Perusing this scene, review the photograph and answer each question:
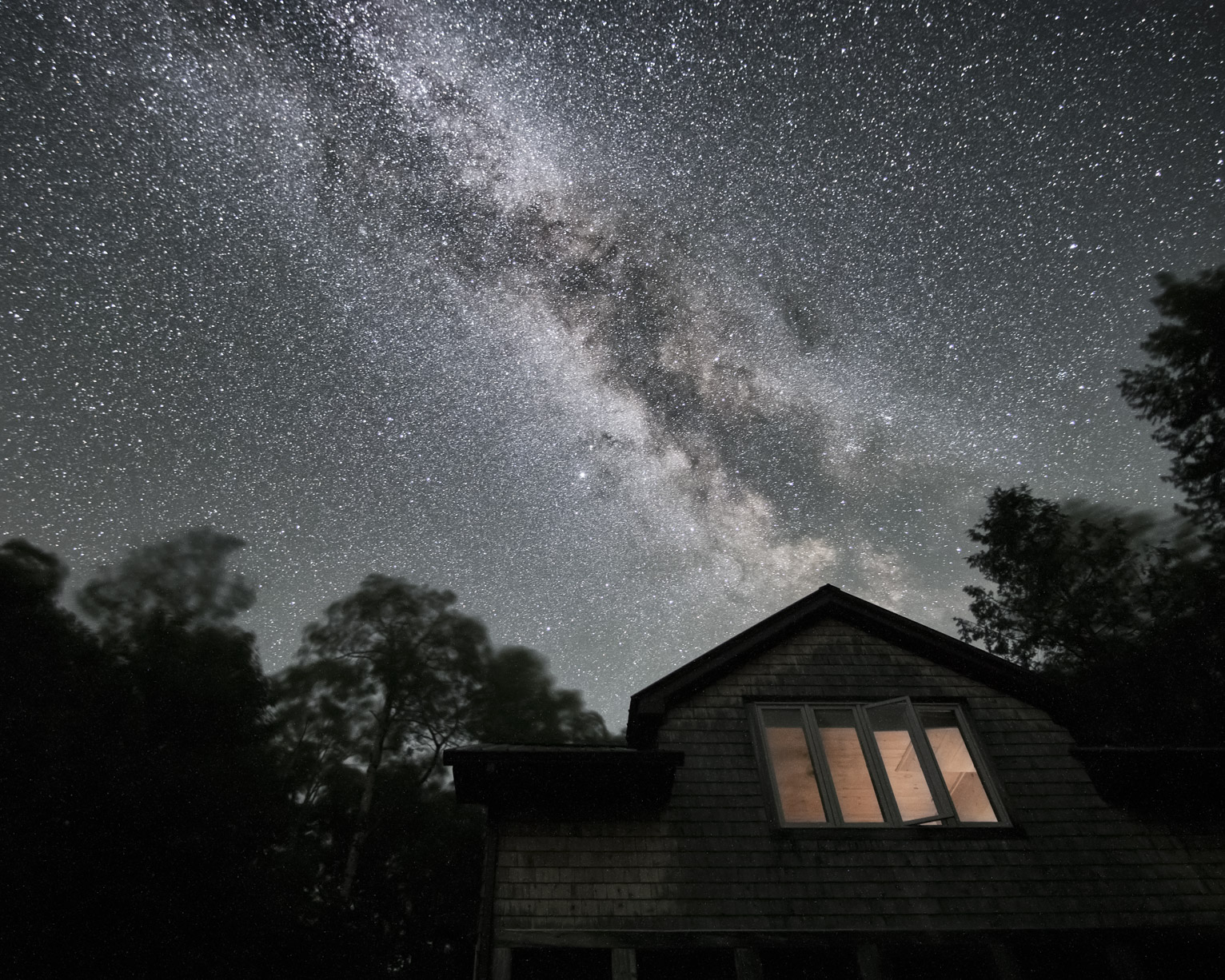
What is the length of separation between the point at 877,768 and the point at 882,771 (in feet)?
0.23

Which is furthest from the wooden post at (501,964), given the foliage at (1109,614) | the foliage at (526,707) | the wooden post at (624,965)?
the foliage at (526,707)

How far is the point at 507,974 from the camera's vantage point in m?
6.71

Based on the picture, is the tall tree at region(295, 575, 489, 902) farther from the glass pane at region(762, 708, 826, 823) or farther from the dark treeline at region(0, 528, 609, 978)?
the glass pane at region(762, 708, 826, 823)

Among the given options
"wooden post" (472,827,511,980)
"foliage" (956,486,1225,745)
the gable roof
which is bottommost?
"wooden post" (472,827,511,980)

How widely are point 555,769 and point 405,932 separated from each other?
2082 centimetres

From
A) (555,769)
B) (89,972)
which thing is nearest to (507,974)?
(555,769)

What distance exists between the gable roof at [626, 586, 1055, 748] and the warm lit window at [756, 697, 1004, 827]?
765 millimetres

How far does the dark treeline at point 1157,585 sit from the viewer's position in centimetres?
1850

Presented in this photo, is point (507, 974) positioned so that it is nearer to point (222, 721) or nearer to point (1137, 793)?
point (1137, 793)

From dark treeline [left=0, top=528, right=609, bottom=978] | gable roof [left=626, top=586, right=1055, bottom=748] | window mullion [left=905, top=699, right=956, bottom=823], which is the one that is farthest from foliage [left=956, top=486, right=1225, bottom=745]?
dark treeline [left=0, top=528, right=609, bottom=978]

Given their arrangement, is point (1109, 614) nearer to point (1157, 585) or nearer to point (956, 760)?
point (1157, 585)

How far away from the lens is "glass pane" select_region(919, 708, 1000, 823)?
9070 millimetres

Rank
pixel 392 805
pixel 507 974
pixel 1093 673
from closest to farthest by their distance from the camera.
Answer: pixel 507 974 < pixel 1093 673 < pixel 392 805

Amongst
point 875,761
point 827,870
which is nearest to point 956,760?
point 875,761
